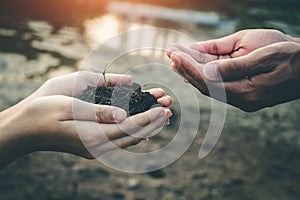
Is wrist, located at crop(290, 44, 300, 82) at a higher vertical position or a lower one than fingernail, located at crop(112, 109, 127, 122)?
higher

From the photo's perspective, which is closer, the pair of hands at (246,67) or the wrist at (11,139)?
the wrist at (11,139)

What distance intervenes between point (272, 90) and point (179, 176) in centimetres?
139

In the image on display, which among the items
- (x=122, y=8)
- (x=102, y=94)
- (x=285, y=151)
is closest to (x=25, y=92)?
(x=102, y=94)

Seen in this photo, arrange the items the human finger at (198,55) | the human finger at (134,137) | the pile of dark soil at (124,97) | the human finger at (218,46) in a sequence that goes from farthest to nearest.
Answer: the human finger at (218,46)
the human finger at (198,55)
the pile of dark soil at (124,97)
the human finger at (134,137)

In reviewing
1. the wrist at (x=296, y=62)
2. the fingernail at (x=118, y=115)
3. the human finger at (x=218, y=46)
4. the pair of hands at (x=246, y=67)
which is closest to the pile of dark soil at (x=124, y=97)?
the fingernail at (x=118, y=115)

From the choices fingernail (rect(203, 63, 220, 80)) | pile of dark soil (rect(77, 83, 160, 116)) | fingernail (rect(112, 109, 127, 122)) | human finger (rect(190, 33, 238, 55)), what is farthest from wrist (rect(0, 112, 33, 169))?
human finger (rect(190, 33, 238, 55))

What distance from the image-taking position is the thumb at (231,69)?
2225 mm

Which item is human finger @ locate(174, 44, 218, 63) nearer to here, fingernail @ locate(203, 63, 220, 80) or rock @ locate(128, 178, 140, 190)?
fingernail @ locate(203, 63, 220, 80)

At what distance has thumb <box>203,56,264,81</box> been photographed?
2225 millimetres

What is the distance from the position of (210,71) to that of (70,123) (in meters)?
0.81

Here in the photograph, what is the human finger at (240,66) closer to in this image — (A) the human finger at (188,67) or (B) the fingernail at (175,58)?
(A) the human finger at (188,67)

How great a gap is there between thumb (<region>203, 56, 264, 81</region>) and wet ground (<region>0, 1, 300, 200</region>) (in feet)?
4.58

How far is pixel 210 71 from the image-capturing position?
7.27 feet

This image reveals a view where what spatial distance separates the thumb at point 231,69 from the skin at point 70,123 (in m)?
0.29
